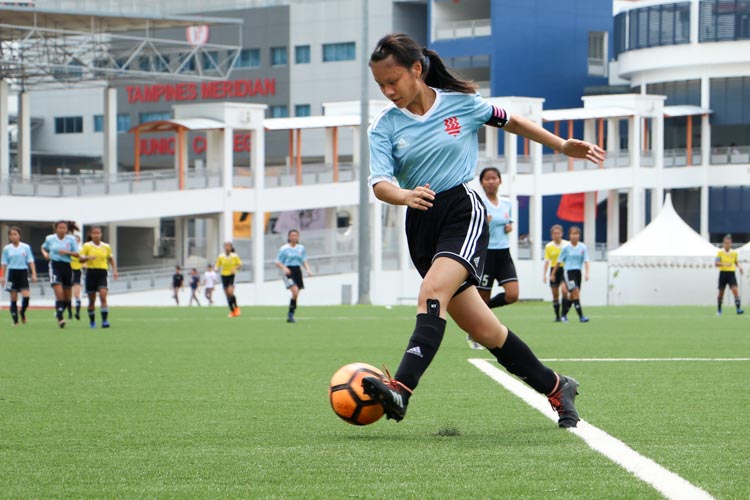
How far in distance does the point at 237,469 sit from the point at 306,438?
120cm

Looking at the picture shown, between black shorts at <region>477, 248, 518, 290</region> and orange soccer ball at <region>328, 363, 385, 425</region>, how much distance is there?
941 centimetres

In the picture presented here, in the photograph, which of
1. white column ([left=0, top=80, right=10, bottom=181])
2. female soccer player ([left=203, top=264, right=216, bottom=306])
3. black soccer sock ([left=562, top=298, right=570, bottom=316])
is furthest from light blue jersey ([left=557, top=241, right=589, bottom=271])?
white column ([left=0, top=80, right=10, bottom=181])

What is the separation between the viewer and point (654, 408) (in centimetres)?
854

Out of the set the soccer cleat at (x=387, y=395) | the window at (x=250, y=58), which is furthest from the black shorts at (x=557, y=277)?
the window at (x=250, y=58)

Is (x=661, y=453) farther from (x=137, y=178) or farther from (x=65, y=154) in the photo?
(x=65, y=154)

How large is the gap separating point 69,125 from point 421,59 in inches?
3240

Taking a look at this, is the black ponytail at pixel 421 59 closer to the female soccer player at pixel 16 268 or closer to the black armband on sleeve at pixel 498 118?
the black armband on sleeve at pixel 498 118

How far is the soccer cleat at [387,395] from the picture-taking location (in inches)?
259

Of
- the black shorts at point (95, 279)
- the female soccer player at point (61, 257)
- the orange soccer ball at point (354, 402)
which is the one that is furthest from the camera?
the female soccer player at point (61, 257)

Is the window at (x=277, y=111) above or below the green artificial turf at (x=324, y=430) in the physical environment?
above

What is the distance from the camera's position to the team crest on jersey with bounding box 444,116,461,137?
23.7ft

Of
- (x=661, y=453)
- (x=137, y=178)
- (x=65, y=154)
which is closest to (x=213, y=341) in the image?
(x=661, y=453)

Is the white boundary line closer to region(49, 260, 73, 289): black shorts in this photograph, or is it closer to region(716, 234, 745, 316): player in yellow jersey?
region(49, 260, 73, 289): black shorts

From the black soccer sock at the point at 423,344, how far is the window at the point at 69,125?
268 feet
